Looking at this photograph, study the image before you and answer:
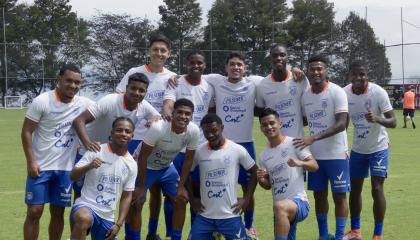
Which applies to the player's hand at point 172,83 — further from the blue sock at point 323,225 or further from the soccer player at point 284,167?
the blue sock at point 323,225

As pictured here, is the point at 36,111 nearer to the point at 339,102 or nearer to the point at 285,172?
the point at 285,172

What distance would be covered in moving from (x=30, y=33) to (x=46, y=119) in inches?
1904

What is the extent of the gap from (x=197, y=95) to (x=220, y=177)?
1312 millimetres

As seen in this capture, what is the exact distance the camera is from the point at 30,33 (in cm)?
5228

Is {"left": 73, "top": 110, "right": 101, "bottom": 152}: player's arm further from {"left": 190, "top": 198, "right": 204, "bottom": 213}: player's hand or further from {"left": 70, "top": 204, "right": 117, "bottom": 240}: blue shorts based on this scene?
{"left": 190, "top": 198, "right": 204, "bottom": 213}: player's hand

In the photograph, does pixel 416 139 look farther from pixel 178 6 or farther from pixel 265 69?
pixel 178 6

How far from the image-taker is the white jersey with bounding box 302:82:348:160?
7.09 m

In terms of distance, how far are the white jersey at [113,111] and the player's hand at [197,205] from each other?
3.45 ft

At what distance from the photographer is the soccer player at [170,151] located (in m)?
6.55

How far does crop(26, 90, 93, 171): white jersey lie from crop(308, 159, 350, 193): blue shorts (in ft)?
9.21

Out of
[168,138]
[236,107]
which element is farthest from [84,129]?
[236,107]

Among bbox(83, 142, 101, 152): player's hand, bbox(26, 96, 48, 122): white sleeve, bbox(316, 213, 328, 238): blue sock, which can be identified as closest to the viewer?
bbox(83, 142, 101, 152): player's hand

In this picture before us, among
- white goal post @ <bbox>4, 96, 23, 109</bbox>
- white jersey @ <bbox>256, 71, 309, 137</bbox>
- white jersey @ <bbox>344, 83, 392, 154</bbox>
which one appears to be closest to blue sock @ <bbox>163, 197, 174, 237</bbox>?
white jersey @ <bbox>256, 71, 309, 137</bbox>

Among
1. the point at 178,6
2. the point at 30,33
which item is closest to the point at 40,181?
the point at 30,33
